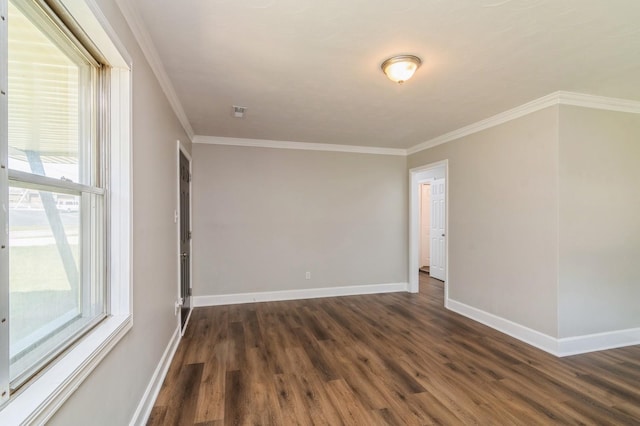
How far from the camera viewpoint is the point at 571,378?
2.45 metres

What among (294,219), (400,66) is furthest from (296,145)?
(400,66)

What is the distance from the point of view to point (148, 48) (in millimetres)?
1978

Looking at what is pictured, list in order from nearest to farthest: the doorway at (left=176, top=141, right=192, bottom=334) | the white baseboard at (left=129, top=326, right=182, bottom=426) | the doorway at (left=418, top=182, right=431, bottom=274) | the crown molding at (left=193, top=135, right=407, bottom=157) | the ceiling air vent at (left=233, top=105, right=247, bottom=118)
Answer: the white baseboard at (left=129, top=326, right=182, bottom=426)
the ceiling air vent at (left=233, top=105, right=247, bottom=118)
the doorway at (left=176, top=141, right=192, bottom=334)
the crown molding at (left=193, top=135, right=407, bottom=157)
the doorway at (left=418, top=182, right=431, bottom=274)

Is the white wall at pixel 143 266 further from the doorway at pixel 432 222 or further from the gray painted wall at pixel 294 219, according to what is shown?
the doorway at pixel 432 222

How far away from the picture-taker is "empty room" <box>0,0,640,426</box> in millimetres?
1207

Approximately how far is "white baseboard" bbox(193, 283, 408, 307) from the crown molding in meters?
2.28

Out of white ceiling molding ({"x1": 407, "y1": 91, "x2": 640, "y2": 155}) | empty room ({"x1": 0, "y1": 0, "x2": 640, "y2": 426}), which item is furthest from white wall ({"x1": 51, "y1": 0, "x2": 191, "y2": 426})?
white ceiling molding ({"x1": 407, "y1": 91, "x2": 640, "y2": 155})

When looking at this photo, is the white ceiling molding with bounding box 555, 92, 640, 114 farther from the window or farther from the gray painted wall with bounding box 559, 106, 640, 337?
the window

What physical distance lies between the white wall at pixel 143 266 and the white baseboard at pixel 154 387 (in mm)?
66

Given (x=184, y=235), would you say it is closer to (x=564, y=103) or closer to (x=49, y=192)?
(x=49, y=192)

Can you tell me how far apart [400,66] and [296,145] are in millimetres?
2707

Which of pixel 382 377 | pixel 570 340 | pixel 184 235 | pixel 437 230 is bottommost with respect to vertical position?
pixel 382 377

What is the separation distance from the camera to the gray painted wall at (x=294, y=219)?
4.39m

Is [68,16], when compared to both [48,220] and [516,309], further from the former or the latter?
[516,309]
